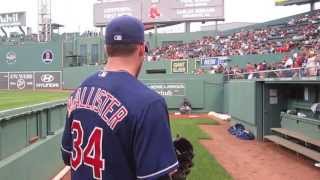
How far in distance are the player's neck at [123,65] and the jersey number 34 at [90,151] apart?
11.8 inches

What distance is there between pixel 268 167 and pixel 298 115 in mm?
3647

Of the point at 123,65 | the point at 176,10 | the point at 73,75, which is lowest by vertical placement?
the point at 73,75

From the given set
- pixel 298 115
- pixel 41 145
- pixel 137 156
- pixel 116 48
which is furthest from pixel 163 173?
pixel 298 115

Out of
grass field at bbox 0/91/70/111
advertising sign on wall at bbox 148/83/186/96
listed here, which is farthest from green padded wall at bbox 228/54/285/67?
grass field at bbox 0/91/70/111

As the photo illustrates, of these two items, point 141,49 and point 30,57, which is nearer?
point 141,49

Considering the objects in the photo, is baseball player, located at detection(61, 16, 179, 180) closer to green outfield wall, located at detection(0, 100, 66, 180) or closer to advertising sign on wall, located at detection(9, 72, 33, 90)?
green outfield wall, located at detection(0, 100, 66, 180)

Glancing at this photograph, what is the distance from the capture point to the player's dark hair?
2.62 m

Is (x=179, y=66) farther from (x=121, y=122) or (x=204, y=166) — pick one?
(x=121, y=122)

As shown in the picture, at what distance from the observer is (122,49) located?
2625 mm

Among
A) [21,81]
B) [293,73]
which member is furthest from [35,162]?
[21,81]

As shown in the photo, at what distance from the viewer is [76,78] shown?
138 feet

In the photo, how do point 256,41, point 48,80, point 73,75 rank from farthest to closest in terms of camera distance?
point 48,80 < point 73,75 < point 256,41

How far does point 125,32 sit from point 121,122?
1.46 feet

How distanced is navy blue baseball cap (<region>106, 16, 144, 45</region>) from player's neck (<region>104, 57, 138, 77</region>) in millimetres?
85
